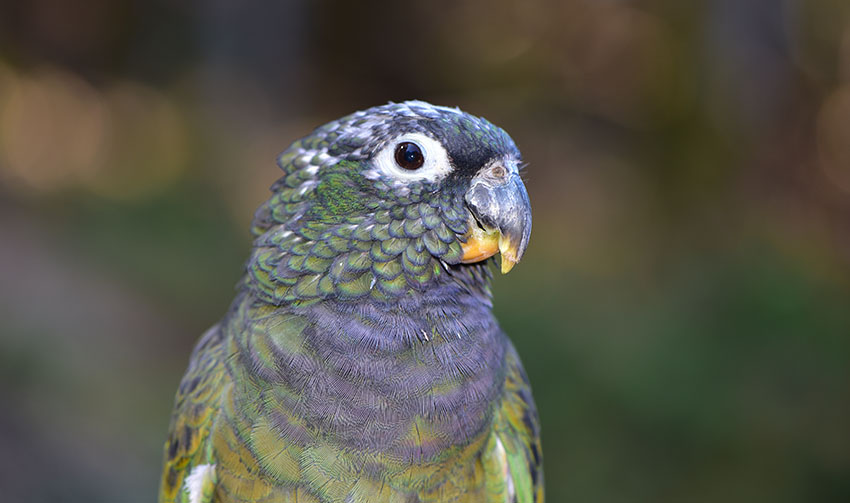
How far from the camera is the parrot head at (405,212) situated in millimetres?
1960

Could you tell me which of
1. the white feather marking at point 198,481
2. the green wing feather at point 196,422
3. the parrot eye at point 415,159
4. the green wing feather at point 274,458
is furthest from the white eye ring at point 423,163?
the white feather marking at point 198,481

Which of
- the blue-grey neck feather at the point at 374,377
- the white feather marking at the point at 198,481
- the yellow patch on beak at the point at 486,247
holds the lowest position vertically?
the white feather marking at the point at 198,481

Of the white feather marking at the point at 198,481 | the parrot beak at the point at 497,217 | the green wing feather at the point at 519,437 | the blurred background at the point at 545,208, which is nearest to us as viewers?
the parrot beak at the point at 497,217

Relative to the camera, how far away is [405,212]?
1975mm

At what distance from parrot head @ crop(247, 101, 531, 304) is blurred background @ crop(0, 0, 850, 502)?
360 centimetres

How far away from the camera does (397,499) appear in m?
2.02

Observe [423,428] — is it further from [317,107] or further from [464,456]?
[317,107]

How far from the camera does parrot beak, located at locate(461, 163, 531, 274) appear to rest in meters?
1.94

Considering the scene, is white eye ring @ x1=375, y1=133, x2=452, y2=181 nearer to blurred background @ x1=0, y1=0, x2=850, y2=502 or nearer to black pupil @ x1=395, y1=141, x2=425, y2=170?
black pupil @ x1=395, y1=141, x2=425, y2=170

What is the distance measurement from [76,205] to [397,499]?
870 cm

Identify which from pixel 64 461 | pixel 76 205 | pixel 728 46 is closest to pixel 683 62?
pixel 728 46

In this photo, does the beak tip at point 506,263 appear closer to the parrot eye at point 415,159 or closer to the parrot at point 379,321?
the parrot at point 379,321

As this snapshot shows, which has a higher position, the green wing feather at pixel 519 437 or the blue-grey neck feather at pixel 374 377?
the blue-grey neck feather at pixel 374 377

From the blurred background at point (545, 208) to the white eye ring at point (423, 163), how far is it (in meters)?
3.73
